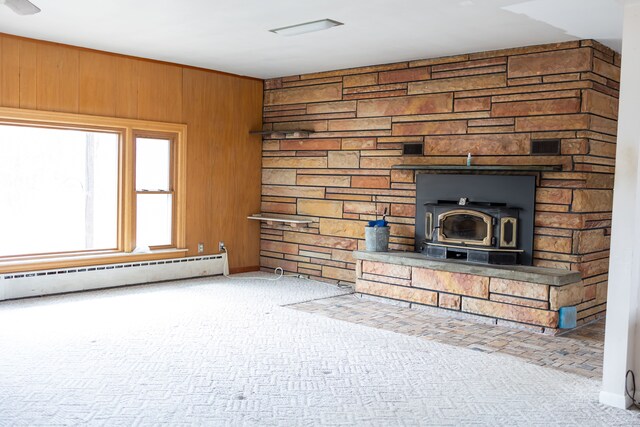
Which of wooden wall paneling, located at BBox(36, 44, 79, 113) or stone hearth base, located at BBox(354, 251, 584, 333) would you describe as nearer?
stone hearth base, located at BBox(354, 251, 584, 333)

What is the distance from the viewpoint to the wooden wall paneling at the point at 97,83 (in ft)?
20.7

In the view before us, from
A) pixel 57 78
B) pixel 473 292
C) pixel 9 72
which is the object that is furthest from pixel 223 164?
pixel 473 292

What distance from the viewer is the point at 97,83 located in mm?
6426

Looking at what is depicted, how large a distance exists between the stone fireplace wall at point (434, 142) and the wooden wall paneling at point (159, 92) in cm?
131

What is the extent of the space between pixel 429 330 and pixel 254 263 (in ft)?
11.4

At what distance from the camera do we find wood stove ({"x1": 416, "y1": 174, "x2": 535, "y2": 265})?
564 cm

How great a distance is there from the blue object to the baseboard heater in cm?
408

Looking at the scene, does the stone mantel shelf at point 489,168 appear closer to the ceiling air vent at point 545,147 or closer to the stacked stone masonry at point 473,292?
the ceiling air vent at point 545,147

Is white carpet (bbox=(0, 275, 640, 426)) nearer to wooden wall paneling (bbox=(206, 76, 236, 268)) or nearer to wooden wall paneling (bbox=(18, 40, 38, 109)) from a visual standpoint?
wooden wall paneling (bbox=(18, 40, 38, 109))

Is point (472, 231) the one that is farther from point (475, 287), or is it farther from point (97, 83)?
point (97, 83)

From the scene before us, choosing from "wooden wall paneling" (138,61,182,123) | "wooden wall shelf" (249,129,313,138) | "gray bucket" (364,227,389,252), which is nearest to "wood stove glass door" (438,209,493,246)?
"gray bucket" (364,227,389,252)

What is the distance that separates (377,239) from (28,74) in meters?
3.76

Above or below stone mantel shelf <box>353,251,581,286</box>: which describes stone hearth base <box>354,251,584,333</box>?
below

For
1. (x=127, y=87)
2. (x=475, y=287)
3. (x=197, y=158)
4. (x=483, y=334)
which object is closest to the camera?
(x=483, y=334)
